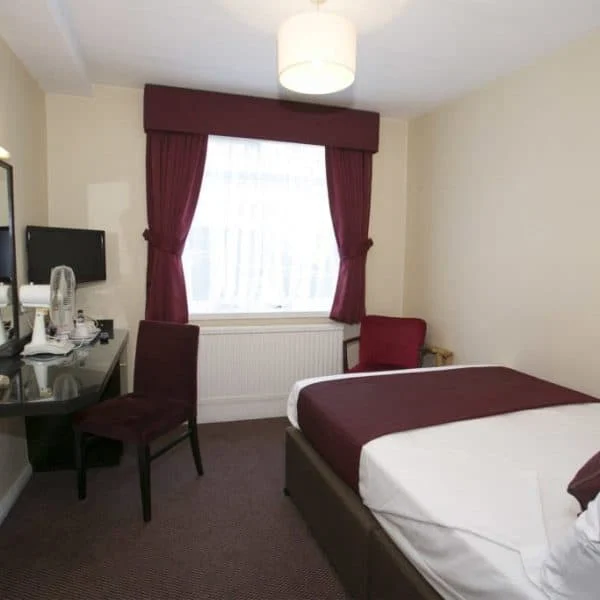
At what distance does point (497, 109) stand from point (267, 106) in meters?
1.67

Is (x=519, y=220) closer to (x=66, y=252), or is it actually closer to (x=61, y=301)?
(x=61, y=301)

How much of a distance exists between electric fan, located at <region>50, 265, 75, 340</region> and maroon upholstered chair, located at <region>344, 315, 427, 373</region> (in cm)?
207

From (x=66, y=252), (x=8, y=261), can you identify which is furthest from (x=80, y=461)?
(x=66, y=252)

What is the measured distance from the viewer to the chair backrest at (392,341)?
350 cm

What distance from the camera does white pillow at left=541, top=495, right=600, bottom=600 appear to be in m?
0.92

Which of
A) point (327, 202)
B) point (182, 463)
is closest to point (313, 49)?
point (327, 202)

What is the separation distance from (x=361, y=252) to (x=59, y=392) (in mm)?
2687

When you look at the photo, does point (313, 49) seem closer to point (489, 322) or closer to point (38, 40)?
point (38, 40)

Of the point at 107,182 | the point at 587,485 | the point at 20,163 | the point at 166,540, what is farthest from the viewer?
the point at 107,182

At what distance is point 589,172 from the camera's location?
239 cm

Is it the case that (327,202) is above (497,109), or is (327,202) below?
below

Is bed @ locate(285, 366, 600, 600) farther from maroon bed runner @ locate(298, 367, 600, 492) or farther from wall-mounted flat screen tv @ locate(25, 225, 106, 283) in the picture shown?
wall-mounted flat screen tv @ locate(25, 225, 106, 283)

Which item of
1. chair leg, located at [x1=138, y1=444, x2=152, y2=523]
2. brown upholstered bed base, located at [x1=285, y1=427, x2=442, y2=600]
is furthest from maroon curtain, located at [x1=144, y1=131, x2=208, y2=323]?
brown upholstered bed base, located at [x1=285, y1=427, x2=442, y2=600]

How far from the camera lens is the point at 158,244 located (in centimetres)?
333
